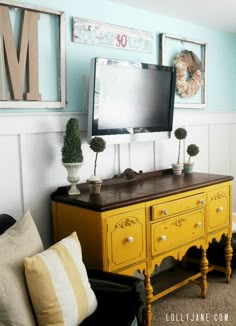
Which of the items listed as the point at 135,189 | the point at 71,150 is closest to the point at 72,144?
the point at 71,150

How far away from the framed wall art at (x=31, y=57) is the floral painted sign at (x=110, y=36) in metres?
0.16

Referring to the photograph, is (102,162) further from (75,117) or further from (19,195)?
(19,195)

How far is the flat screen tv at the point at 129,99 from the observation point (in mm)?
2510

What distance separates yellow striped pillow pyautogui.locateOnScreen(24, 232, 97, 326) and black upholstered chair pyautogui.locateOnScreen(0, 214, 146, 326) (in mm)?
66

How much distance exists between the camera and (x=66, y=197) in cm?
235

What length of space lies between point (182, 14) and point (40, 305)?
Result: 2.58m

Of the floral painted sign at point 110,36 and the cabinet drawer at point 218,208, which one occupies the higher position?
the floral painted sign at point 110,36

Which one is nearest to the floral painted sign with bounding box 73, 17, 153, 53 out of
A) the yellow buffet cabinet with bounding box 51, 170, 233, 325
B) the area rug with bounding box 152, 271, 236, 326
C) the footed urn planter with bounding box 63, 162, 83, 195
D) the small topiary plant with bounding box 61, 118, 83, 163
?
the small topiary plant with bounding box 61, 118, 83, 163

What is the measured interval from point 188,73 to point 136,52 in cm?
66

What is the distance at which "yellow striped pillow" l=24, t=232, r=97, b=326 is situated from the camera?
5.13 ft

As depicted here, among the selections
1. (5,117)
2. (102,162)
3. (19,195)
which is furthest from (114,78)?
(19,195)

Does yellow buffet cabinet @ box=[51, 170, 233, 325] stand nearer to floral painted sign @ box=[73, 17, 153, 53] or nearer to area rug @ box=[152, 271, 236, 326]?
area rug @ box=[152, 271, 236, 326]

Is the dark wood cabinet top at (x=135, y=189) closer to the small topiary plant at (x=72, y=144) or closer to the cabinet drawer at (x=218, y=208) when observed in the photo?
the cabinet drawer at (x=218, y=208)

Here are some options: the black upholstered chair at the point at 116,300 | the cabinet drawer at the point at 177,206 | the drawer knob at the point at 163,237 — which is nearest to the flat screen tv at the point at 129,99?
the cabinet drawer at the point at 177,206
